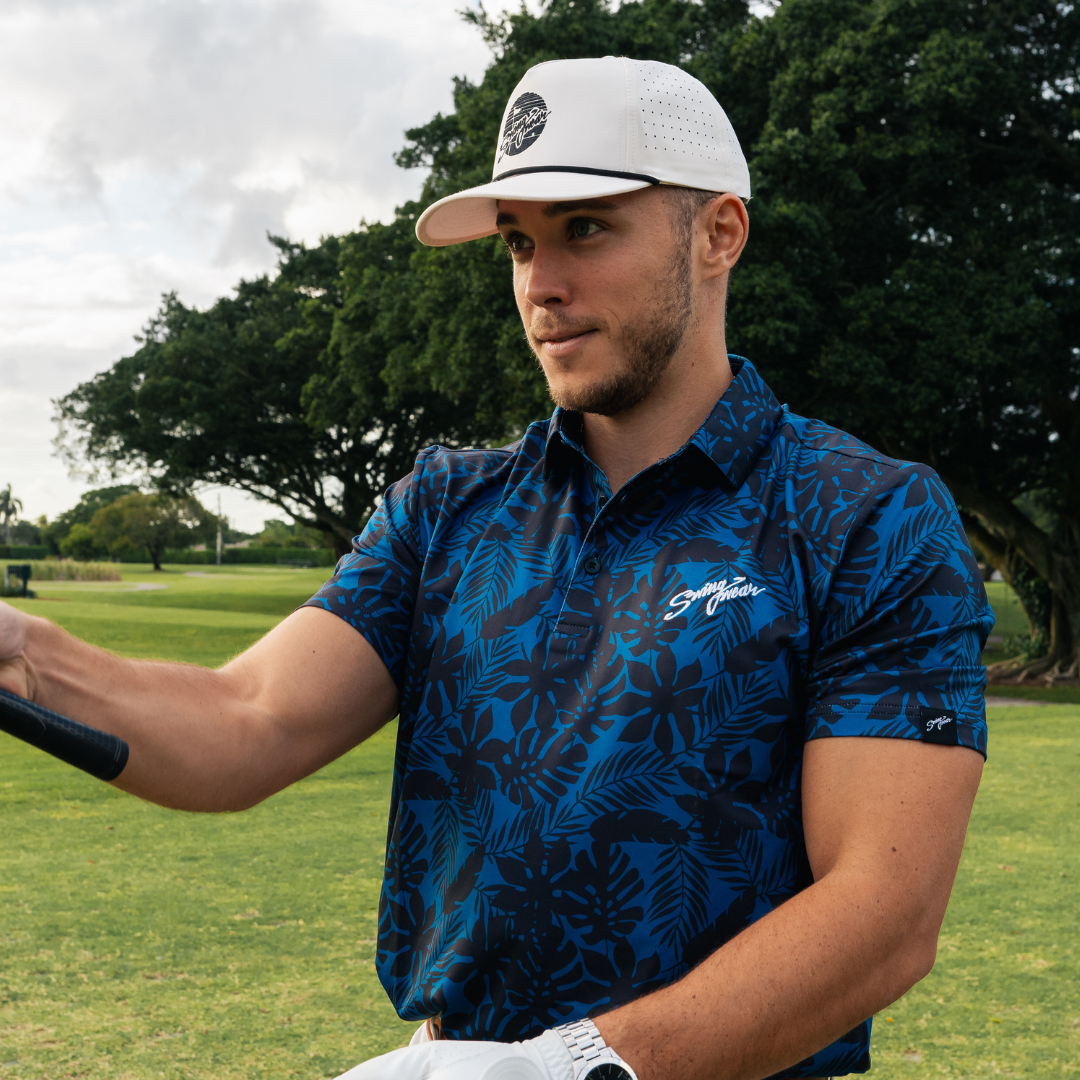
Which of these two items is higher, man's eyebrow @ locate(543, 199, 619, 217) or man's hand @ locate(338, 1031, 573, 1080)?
man's eyebrow @ locate(543, 199, 619, 217)

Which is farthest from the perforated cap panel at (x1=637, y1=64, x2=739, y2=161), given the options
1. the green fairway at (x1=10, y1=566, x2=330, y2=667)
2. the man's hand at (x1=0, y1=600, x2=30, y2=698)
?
the green fairway at (x1=10, y1=566, x2=330, y2=667)

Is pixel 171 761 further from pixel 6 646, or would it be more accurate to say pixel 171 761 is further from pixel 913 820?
pixel 913 820

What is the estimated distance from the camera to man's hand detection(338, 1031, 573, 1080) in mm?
1371

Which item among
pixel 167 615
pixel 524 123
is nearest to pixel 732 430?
pixel 524 123

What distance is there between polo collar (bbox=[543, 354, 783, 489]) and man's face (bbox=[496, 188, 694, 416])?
8 centimetres

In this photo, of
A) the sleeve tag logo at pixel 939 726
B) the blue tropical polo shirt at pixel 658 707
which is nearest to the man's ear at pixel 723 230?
the blue tropical polo shirt at pixel 658 707

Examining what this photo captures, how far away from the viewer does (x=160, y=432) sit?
34656 millimetres

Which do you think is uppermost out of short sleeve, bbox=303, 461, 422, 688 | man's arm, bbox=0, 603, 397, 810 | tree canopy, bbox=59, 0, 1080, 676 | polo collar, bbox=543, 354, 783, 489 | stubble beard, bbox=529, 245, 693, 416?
tree canopy, bbox=59, 0, 1080, 676

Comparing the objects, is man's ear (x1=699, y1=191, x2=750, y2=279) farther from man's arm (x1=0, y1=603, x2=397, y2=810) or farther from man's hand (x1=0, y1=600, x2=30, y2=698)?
man's hand (x1=0, y1=600, x2=30, y2=698)

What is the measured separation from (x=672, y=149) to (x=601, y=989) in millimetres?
1274

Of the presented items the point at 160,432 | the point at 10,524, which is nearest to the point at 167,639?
the point at 160,432

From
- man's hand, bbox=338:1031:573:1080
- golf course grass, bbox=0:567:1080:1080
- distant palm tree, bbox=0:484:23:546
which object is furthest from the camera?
distant palm tree, bbox=0:484:23:546

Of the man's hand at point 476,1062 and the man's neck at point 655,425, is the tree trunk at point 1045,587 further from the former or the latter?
the man's hand at point 476,1062

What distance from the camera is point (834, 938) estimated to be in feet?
4.84
